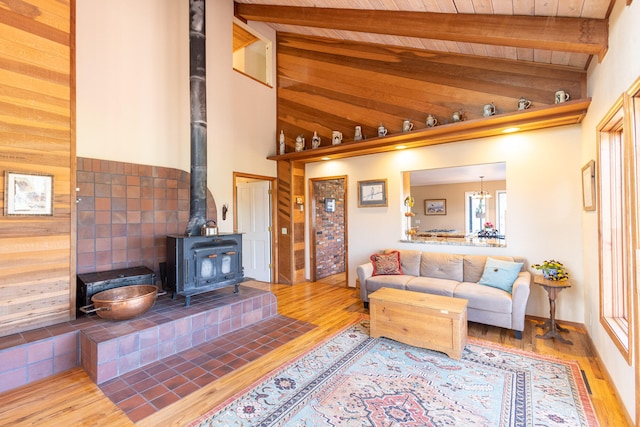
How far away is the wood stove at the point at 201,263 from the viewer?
3.29m

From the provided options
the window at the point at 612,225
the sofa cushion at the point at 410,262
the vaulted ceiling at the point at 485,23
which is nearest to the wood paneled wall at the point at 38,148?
the vaulted ceiling at the point at 485,23

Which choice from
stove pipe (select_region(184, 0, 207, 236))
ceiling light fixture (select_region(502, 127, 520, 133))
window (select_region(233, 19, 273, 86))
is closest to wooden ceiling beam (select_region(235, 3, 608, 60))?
ceiling light fixture (select_region(502, 127, 520, 133))

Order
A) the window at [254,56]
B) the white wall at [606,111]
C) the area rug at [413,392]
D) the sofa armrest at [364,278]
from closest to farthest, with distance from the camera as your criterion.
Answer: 1. the white wall at [606,111]
2. the area rug at [413,392]
3. the sofa armrest at [364,278]
4. the window at [254,56]

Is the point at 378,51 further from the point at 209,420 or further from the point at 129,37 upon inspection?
the point at 209,420

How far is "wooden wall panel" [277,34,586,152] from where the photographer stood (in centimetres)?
355

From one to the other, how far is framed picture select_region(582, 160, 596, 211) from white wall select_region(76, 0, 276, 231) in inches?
174

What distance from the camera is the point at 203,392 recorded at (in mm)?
2234

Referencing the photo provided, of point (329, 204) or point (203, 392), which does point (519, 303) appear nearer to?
point (203, 392)

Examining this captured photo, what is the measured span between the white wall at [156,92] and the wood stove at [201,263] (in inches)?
39.7

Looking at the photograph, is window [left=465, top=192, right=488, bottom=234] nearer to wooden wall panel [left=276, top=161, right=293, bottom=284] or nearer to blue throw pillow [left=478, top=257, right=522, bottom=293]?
blue throw pillow [left=478, top=257, right=522, bottom=293]

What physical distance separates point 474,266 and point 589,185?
1.47 metres

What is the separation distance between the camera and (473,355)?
2773mm

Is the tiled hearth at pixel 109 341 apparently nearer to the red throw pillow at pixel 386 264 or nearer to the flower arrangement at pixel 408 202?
the red throw pillow at pixel 386 264

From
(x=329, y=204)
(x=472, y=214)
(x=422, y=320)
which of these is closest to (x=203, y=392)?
(x=422, y=320)
